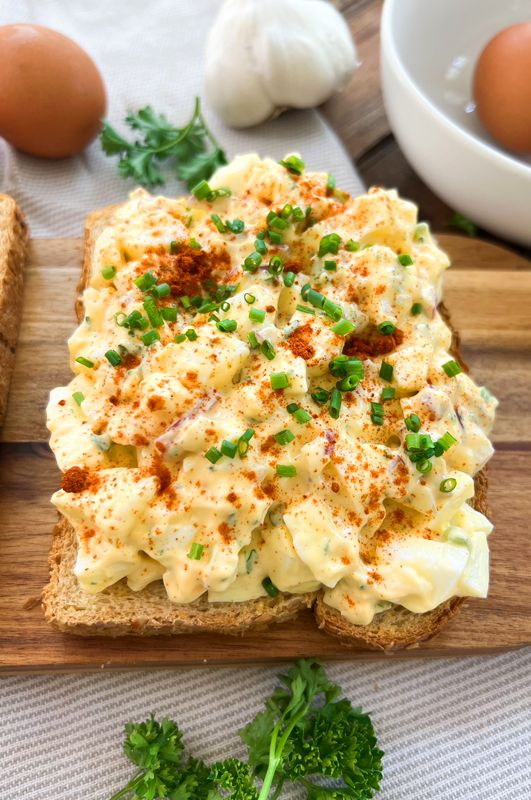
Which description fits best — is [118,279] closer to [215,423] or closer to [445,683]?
[215,423]

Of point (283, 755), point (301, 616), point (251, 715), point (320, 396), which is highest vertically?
point (320, 396)

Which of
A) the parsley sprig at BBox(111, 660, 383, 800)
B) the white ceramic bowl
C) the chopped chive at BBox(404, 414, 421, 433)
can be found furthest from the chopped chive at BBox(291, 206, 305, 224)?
the parsley sprig at BBox(111, 660, 383, 800)

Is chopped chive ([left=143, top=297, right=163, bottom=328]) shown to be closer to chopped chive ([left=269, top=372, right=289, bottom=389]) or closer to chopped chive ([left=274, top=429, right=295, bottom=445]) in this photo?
chopped chive ([left=269, top=372, right=289, bottom=389])

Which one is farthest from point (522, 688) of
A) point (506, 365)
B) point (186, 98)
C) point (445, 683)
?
point (186, 98)

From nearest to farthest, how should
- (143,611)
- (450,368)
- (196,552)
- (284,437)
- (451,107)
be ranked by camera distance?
1. (196,552)
2. (284,437)
3. (143,611)
4. (450,368)
5. (451,107)

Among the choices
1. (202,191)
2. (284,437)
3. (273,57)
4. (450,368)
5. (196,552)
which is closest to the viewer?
(196,552)

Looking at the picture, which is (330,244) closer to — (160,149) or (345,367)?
(345,367)

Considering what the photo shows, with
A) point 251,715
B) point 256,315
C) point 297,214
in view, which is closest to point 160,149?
point 297,214

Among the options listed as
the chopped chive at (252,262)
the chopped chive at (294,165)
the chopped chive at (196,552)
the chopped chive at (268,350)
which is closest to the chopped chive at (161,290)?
the chopped chive at (252,262)
